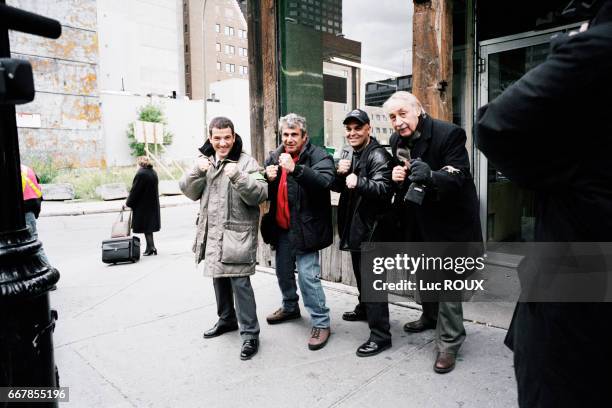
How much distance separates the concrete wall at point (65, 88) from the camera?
69.9 feet

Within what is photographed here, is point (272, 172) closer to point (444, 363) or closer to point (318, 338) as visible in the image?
point (318, 338)

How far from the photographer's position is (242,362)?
3.41m

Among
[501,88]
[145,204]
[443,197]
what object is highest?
[501,88]

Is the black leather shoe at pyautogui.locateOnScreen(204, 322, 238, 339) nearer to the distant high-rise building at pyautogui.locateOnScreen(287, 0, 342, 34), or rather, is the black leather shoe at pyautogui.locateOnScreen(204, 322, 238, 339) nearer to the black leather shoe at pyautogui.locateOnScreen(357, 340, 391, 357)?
the black leather shoe at pyautogui.locateOnScreen(357, 340, 391, 357)

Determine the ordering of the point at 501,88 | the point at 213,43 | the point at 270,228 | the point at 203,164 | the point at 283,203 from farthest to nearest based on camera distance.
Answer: the point at 213,43 < the point at 501,88 < the point at 270,228 < the point at 283,203 < the point at 203,164

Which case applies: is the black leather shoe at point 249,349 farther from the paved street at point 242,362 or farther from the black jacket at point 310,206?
the black jacket at point 310,206

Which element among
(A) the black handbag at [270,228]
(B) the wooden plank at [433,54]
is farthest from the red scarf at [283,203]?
(B) the wooden plank at [433,54]

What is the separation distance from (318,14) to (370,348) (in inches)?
175

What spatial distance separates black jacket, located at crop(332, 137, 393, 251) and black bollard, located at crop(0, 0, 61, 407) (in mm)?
2301

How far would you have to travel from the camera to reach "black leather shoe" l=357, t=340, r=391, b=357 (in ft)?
11.2

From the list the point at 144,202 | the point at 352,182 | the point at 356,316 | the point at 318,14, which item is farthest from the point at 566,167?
the point at 144,202

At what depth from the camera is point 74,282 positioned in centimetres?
594

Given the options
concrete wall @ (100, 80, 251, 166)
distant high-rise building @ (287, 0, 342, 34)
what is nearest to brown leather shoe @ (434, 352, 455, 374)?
distant high-rise building @ (287, 0, 342, 34)

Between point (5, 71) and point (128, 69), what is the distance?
Answer: 154ft
